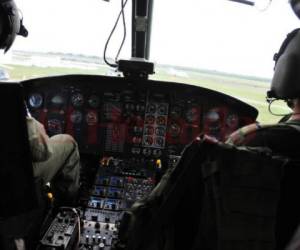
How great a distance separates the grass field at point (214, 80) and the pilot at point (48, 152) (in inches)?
25.3

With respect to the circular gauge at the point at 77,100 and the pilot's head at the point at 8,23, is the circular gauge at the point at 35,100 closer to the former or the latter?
the circular gauge at the point at 77,100

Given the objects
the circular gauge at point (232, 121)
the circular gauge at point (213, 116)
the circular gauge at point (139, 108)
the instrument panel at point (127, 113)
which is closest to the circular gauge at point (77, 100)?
the instrument panel at point (127, 113)

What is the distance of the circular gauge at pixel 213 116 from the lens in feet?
Result: 9.14

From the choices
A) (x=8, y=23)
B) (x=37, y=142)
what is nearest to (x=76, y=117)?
(x=37, y=142)

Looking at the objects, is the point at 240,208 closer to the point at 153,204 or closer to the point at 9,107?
the point at 153,204

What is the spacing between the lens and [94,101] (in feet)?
9.26

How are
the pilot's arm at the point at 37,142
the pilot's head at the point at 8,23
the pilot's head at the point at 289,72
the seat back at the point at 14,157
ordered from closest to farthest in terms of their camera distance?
1. the seat back at the point at 14,157
2. the pilot's head at the point at 289,72
3. the pilot's head at the point at 8,23
4. the pilot's arm at the point at 37,142

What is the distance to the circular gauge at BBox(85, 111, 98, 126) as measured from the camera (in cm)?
284

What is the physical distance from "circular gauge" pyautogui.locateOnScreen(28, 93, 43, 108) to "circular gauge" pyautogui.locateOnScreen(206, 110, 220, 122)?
49.8 inches

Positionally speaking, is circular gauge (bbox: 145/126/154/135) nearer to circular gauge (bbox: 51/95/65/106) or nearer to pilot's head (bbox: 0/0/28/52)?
circular gauge (bbox: 51/95/65/106)

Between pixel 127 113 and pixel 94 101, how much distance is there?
0.27m

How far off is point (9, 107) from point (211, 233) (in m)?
0.75

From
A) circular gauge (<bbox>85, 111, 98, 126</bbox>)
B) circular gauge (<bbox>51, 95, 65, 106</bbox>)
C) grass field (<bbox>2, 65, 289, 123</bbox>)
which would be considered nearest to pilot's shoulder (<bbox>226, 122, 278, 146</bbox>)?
grass field (<bbox>2, 65, 289, 123</bbox>)

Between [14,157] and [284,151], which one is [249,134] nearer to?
[284,151]
